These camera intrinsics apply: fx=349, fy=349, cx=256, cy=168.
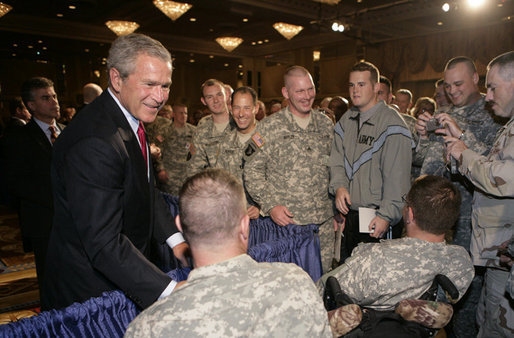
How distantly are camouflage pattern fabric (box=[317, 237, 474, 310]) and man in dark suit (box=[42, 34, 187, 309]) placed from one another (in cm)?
73

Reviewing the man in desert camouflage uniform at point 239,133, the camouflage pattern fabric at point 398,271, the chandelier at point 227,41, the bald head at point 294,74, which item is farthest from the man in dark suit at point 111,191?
the chandelier at point 227,41

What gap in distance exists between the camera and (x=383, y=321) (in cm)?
141

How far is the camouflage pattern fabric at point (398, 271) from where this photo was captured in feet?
4.63

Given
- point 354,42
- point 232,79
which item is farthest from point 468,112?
point 232,79

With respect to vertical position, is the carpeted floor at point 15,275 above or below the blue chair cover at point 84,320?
below

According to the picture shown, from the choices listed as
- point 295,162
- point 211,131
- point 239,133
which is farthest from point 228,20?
point 295,162

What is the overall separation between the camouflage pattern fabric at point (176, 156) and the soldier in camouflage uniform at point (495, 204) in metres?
3.66

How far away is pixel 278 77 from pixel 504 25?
8.19m

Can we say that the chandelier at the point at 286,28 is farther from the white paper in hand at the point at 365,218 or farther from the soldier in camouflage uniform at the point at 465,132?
the white paper in hand at the point at 365,218

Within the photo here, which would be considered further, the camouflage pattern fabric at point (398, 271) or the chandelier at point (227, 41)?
the chandelier at point (227, 41)

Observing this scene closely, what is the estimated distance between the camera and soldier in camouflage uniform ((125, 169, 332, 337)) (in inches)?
29.9

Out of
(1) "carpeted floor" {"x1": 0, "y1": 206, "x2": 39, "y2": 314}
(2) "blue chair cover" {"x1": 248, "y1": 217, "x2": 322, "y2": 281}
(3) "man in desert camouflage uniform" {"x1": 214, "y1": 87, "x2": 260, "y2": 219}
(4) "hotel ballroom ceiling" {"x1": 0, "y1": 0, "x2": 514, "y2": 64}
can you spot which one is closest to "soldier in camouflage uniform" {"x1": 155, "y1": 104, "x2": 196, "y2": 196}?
(3) "man in desert camouflage uniform" {"x1": 214, "y1": 87, "x2": 260, "y2": 219}

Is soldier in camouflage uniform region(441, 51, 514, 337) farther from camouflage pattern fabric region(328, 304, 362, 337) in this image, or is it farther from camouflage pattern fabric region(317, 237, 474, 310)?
camouflage pattern fabric region(328, 304, 362, 337)

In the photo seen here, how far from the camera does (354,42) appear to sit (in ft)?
39.9
